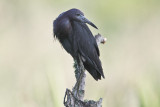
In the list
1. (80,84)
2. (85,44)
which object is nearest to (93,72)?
(85,44)

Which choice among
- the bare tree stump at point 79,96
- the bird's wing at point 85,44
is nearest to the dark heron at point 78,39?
the bird's wing at point 85,44

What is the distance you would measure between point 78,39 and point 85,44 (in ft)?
0.27

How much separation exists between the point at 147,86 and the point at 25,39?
414cm

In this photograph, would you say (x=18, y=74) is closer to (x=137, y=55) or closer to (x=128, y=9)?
(x=137, y=55)

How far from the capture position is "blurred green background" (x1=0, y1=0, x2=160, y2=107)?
4477 millimetres

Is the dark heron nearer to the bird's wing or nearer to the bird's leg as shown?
the bird's wing

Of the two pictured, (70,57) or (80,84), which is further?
(70,57)

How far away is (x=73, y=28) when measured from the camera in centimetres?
491

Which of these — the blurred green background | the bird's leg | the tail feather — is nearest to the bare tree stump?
the bird's leg

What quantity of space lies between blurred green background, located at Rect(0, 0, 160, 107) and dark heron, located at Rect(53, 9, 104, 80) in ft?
0.88

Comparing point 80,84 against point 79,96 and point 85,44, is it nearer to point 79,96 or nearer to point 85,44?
point 79,96

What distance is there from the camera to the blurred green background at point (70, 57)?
448 cm

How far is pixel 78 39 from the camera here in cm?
489

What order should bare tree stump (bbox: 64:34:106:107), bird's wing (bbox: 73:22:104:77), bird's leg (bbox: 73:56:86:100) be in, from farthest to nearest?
bird's wing (bbox: 73:22:104:77), bird's leg (bbox: 73:56:86:100), bare tree stump (bbox: 64:34:106:107)
